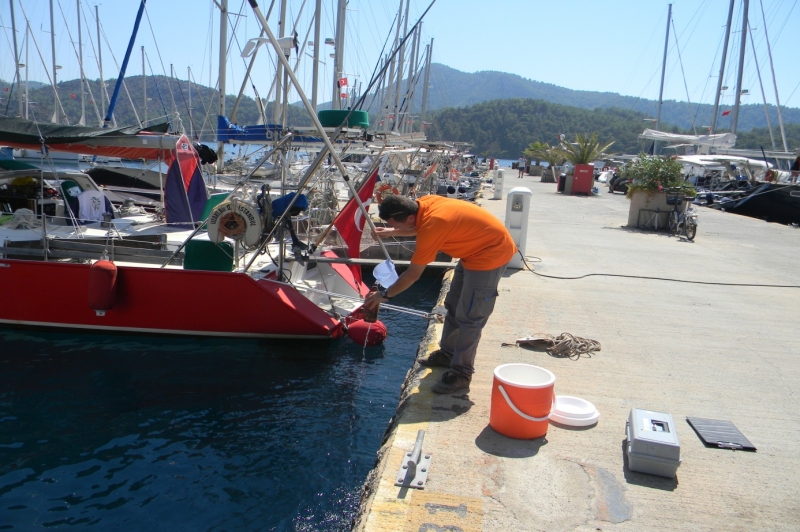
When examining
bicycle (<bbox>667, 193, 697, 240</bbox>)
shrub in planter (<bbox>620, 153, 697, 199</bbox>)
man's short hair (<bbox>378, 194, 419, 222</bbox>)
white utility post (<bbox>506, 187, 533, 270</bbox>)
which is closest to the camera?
man's short hair (<bbox>378, 194, 419, 222</bbox>)

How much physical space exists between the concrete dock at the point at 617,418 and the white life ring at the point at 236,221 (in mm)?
2672

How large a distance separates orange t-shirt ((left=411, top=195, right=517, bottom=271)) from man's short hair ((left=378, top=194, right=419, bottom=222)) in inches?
4.1

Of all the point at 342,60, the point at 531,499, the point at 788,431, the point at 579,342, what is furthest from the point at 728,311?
the point at 342,60

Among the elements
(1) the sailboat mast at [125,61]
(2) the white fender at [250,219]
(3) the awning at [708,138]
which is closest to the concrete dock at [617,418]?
(2) the white fender at [250,219]

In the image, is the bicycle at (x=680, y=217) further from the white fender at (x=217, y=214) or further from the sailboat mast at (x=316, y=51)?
the white fender at (x=217, y=214)

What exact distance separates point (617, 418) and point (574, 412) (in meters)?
0.36

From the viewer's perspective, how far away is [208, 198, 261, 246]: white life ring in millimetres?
7508

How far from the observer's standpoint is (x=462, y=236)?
4449mm

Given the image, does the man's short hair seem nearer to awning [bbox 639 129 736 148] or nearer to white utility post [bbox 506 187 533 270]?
white utility post [bbox 506 187 533 270]

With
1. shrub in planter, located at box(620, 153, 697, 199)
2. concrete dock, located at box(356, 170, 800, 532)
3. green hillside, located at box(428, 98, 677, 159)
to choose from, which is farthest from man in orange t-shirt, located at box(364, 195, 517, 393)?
green hillside, located at box(428, 98, 677, 159)

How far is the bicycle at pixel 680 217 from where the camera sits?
14148 millimetres

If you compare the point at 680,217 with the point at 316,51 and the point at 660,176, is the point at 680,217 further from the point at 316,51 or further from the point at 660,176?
the point at 316,51

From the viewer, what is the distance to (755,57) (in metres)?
34.2

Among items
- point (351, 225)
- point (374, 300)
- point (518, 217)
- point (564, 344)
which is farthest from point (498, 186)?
point (374, 300)
